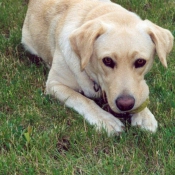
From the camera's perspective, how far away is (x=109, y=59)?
141 inches

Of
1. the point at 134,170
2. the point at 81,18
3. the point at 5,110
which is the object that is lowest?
the point at 5,110

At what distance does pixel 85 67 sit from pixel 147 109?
0.62 meters

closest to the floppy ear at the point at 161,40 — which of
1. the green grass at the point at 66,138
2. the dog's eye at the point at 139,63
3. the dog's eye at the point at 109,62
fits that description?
the dog's eye at the point at 139,63

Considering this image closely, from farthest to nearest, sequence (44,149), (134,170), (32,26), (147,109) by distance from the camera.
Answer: (32,26) → (147,109) → (44,149) → (134,170)

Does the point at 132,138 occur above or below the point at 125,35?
below

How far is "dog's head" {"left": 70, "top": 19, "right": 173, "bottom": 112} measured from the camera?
139 inches

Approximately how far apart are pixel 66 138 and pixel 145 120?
65cm

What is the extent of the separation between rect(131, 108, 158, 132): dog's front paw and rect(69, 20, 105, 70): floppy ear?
0.60 m

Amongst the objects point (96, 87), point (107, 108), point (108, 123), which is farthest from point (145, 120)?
point (96, 87)

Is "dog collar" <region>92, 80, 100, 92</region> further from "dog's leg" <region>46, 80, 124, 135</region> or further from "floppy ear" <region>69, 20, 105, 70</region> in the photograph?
"floppy ear" <region>69, 20, 105, 70</region>

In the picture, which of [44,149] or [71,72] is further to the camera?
[71,72]

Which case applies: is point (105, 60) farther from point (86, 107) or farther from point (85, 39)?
point (86, 107)

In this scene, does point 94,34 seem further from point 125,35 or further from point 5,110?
point 5,110

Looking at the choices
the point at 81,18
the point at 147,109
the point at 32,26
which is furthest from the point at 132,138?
the point at 32,26
